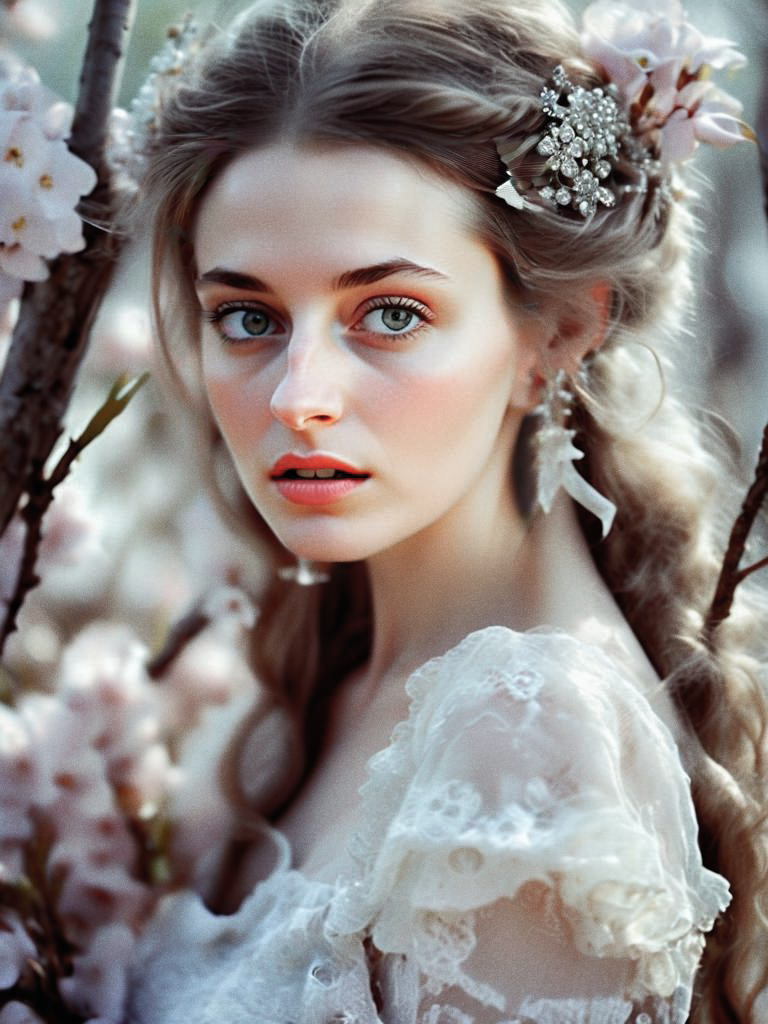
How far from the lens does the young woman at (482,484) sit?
3.38 feet

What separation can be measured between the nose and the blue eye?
9cm

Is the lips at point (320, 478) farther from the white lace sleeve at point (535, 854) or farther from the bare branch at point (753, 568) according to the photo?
the bare branch at point (753, 568)

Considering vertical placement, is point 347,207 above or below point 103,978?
above

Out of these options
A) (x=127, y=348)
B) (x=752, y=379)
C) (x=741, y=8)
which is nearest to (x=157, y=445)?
(x=127, y=348)

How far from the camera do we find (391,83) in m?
1.22

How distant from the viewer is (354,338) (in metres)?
1.26

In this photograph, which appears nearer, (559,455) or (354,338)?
(354,338)

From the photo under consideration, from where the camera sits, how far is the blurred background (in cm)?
151

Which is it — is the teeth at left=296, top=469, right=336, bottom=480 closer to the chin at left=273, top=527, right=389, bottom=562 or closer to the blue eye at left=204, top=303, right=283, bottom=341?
the chin at left=273, top=527, right=389, bottom=562

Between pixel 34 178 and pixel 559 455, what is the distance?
665mm

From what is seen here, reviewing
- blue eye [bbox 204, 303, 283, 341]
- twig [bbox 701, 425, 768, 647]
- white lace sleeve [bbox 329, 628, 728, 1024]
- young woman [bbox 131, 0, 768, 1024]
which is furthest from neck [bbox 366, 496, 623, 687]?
blue eye [bbox 204, 303, 283, 341]

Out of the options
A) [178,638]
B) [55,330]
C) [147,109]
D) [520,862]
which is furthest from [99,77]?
[520,862]

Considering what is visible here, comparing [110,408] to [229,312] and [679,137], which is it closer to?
[229,312]

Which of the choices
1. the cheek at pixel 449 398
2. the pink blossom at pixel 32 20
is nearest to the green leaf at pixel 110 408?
the cheek at pixel 449 398
